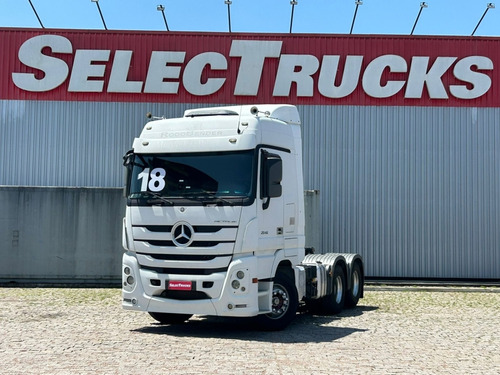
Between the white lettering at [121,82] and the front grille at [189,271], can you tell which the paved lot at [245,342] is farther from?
the white lettering at [121,82]

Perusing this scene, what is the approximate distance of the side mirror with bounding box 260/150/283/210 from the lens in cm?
1065

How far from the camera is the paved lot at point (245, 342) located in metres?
8.34

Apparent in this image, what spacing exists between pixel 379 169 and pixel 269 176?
11.4 m

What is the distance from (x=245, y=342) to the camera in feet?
33.3

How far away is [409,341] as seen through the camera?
10.4m

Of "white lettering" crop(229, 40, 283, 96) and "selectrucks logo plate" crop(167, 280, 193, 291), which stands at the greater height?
"white lettering" crop(229, 40, 283, 96)

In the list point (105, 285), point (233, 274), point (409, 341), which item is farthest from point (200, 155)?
point (105, 285)

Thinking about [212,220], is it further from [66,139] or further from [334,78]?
[66,139]

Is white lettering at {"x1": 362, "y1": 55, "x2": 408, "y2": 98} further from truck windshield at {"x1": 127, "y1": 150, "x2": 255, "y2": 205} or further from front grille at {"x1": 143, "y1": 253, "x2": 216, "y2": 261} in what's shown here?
front grille at {"x1": 143, "y1": 253, "x2": 216, "y2": 261}

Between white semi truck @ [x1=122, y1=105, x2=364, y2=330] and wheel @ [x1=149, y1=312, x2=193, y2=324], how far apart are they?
0.07m

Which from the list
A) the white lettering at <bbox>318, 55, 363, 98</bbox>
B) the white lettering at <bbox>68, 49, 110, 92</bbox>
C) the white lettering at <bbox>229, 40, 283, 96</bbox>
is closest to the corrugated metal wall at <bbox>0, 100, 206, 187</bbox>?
the white lettering at <bbox>68, 49, 110, 92</bbox>

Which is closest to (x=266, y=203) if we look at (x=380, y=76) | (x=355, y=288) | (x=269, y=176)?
(x=269, y=176)

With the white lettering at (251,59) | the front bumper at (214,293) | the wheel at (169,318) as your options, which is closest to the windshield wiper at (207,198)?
the front bumper at (214,293)

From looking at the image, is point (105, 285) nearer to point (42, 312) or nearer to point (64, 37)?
point (42, 312)
